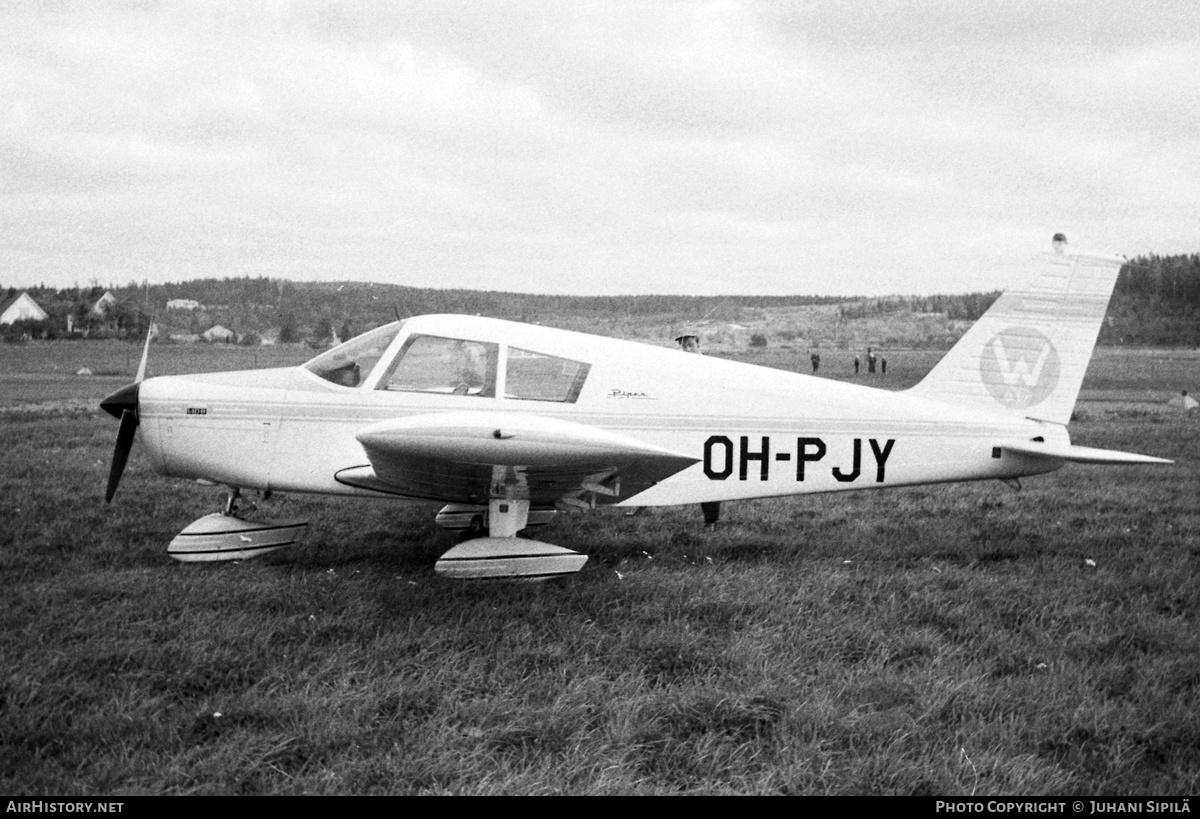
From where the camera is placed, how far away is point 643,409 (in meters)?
5.41

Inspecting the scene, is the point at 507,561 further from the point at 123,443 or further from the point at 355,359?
the point at 123,443

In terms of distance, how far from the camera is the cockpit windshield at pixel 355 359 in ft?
17.6

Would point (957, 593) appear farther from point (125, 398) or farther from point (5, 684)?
point (125, 398)

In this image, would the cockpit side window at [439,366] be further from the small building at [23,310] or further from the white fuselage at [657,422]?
the small building at [23,310]

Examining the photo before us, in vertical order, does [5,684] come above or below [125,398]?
below

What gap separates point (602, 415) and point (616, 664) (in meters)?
2.07

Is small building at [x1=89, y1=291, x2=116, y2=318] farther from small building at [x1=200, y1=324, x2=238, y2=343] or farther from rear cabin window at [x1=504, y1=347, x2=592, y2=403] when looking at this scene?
Answer: rear cabin window at [x1=504, y1=347, x2=592, y2=403]

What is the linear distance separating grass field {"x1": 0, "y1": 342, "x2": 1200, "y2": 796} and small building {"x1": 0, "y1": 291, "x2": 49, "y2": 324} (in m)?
7.72

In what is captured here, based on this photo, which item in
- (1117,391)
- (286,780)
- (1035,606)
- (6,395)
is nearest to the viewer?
(286,780)

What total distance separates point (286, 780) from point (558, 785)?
946 mm

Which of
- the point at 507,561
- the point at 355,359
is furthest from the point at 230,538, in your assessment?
the point at 507,561

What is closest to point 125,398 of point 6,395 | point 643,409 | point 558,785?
point 643,409

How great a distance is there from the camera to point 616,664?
12.0 ft

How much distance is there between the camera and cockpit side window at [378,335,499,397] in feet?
17.3
